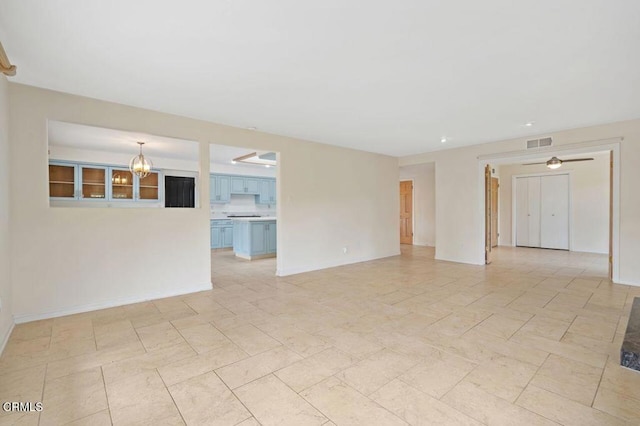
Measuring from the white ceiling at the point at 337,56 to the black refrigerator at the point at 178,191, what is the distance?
14.4ft

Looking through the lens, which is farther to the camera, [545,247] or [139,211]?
Result: [545,247]

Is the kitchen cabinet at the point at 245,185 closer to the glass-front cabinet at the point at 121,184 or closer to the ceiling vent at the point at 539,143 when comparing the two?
the glass-front cabinet at the point at 121,184

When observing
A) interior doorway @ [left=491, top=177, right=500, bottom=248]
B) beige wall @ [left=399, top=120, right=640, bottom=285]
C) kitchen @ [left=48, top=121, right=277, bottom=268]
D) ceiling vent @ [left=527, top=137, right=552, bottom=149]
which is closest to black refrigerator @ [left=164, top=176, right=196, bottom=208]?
kitchen @ [left=48, top=121, right=277, bottom=268]

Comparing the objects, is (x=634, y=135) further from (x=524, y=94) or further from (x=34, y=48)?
(x=34, y=48)

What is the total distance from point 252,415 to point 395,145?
5539 millimetres

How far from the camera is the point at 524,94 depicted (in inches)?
132

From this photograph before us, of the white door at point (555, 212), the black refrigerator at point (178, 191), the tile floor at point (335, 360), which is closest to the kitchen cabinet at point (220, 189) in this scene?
the black refrigerator at point (178, 191)

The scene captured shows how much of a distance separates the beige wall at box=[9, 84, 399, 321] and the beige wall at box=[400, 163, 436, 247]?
453cm

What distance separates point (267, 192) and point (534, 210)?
8.02m

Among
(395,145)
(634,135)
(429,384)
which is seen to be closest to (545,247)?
(634,135)

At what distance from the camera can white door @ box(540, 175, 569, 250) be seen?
7832mm

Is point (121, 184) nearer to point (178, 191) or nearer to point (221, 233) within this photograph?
point (178, 191)

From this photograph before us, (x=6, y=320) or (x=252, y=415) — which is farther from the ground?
(x=6, y=320)

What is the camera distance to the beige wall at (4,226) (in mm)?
2658
